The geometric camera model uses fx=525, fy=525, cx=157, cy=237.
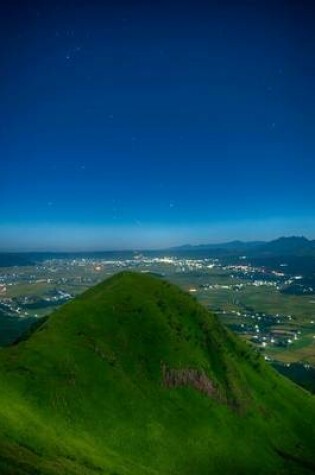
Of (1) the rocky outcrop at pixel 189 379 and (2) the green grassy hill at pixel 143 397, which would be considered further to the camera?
(1) the rocky outcrop at pixel 189 379

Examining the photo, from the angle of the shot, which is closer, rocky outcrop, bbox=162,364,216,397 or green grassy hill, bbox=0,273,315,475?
green grassy hill, bbox=0,273,315,475

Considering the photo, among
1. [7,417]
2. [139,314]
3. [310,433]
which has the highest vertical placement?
[139,314]

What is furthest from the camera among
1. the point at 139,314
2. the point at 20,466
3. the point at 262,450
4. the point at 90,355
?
the point at 139,314

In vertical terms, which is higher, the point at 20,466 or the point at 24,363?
the point at 24,363

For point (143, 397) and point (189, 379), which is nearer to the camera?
point (143, 397)

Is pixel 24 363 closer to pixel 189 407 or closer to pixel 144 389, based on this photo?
pixel 144 389

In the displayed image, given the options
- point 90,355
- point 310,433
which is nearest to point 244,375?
point 310,433

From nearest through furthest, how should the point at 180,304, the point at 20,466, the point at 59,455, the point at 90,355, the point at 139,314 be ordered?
1. the point at 20,466
2. the point at 59,455
3. the point at 90,355
4. the point at 139,314
5. the point at 180,304

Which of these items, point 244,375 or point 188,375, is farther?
point 244,375
